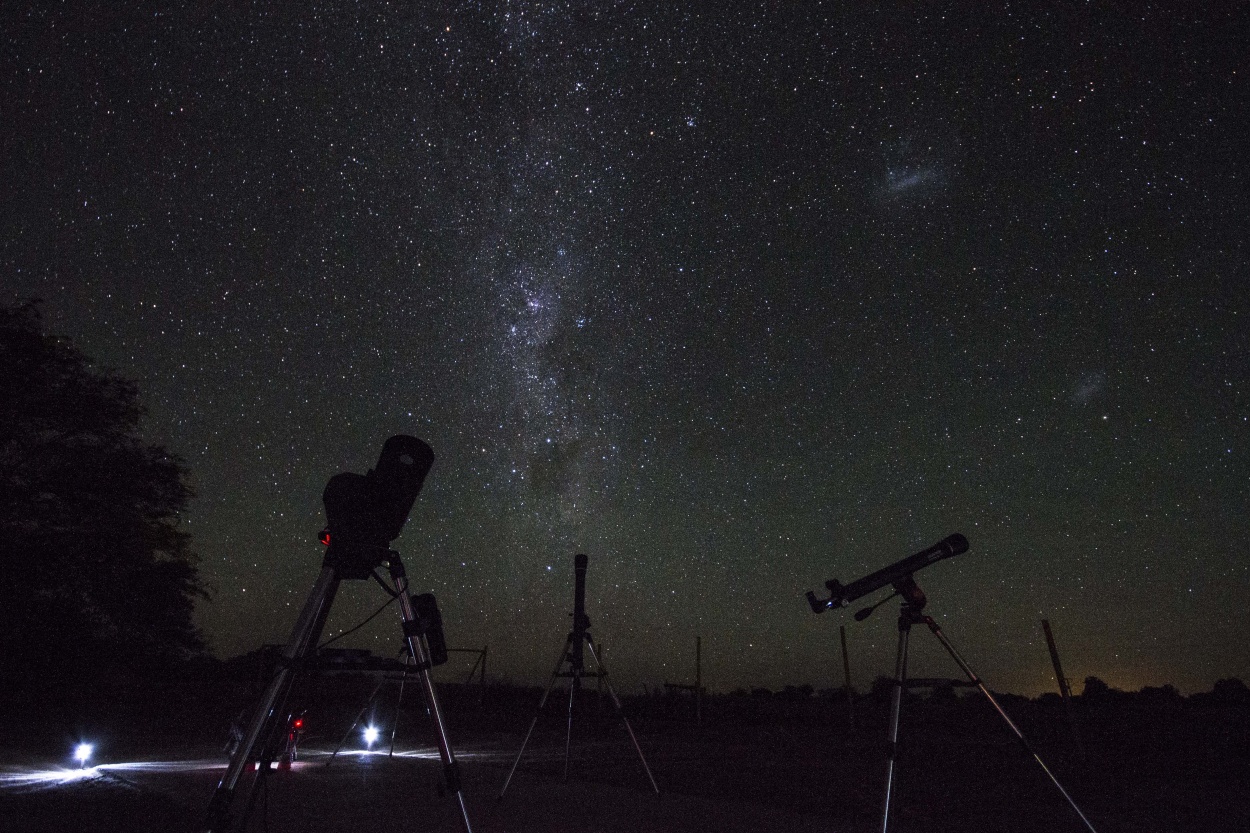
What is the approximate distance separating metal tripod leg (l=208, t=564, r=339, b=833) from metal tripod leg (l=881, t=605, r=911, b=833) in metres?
3.14

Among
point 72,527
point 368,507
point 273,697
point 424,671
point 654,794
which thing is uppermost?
point 72,527

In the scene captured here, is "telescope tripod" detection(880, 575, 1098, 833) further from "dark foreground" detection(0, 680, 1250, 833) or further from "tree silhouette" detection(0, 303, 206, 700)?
"tree silhouette" detection(0, 303, 206, 700)

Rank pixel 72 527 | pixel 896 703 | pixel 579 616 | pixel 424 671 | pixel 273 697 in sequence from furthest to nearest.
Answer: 1. pixel 72 527
2. pixel 579 616
3. pixel 896 703
4. pixel 424 671
5. pixel 273 697

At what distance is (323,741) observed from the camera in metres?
14.1

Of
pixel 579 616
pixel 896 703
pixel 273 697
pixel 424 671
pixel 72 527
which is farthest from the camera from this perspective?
pixel 72 527

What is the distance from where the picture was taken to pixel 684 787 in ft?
26.3

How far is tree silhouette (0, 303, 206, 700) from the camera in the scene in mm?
15836

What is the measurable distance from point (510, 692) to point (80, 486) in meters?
14.9

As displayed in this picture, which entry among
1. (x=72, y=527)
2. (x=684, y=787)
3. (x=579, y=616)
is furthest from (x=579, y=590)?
(x=72, y=527)

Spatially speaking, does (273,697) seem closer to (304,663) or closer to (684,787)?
(304,663)

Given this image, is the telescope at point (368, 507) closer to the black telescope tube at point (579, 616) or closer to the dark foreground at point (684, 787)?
the dark foreground at point (684, 787)

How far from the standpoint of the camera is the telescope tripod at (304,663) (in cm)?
347

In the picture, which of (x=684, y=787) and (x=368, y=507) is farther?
(x=684, y=787)

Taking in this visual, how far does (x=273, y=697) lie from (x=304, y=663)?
19 centimetres
